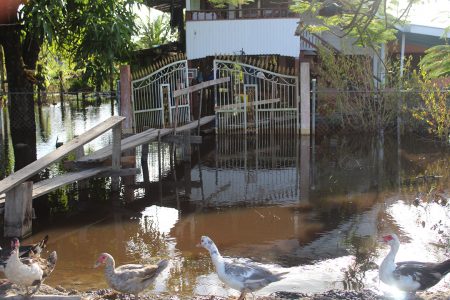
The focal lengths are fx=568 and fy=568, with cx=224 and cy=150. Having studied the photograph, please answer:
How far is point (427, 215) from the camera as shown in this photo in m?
9.34

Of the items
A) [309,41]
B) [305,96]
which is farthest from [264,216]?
[309,41]

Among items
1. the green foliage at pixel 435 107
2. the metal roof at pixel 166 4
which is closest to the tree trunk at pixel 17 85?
the metal roof at pixel 166 4

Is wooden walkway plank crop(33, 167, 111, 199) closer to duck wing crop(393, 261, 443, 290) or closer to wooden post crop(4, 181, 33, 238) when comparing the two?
wooden post crop(4, 181, 33, 238)

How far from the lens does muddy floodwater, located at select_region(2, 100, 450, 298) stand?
7.18m

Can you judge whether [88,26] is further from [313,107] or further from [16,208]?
[16,208]

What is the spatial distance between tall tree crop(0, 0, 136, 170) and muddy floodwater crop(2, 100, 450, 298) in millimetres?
4914

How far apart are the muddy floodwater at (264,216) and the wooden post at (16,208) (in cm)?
24

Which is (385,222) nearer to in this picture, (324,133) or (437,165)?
(437,165)

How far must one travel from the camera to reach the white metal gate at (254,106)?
62.4 ft

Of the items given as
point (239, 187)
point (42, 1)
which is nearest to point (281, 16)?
point (42, 1)

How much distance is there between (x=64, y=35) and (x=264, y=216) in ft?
43.2

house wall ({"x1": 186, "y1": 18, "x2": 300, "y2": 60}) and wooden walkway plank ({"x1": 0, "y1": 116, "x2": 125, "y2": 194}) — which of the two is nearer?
wooden walkway plank ({"x1": 0, "y1": 116, "x2": 125, "y2": 194})

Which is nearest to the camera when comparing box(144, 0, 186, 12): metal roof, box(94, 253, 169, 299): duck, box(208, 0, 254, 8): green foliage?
box(94, 253, 169, 299): duck

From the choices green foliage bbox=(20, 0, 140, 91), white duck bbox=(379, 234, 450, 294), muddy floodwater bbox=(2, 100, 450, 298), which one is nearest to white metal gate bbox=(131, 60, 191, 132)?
green foliage bbox=(20, 0, 140, 91)
